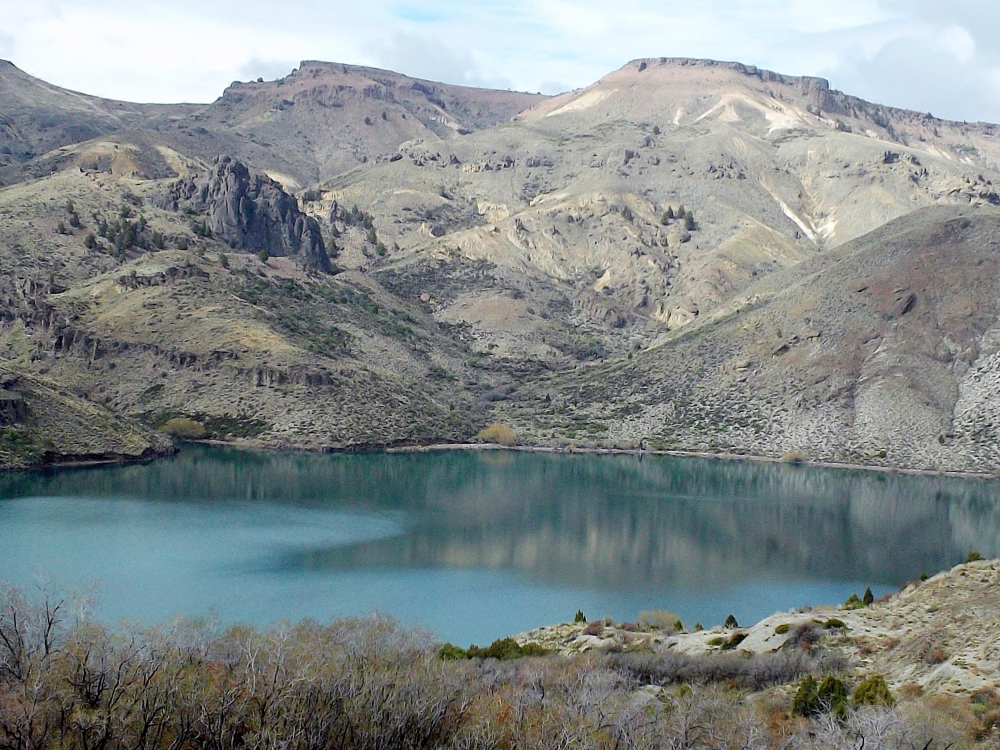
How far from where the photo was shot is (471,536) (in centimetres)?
7575

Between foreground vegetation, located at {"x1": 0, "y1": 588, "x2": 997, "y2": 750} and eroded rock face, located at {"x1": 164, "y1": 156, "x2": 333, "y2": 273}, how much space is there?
459ft

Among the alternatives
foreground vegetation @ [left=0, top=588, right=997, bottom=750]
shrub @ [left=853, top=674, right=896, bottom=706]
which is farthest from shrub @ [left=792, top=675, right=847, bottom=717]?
shrub @ [left=853, top=674, right=896, bottom=706]

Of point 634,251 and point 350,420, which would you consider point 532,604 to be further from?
point 634,251

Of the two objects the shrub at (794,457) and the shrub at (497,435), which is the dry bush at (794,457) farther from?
the shrub at (497,435)

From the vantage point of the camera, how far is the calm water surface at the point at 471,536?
56.5 metres

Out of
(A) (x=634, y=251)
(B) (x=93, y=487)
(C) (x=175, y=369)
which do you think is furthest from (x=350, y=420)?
(A) (x=634, y=251)

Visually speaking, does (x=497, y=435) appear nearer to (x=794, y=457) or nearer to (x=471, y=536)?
(x=794, y=457)

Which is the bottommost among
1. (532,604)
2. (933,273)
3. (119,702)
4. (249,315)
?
(532,604)

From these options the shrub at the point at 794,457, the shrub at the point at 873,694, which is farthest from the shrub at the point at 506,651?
the shrub at the point at 794,457

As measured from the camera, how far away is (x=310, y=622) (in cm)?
3722

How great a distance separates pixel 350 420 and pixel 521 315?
51363 mm

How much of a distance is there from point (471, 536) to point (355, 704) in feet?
164

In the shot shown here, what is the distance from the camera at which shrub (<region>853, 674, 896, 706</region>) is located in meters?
28.8

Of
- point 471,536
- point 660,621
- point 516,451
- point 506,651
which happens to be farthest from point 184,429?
point 506,651
